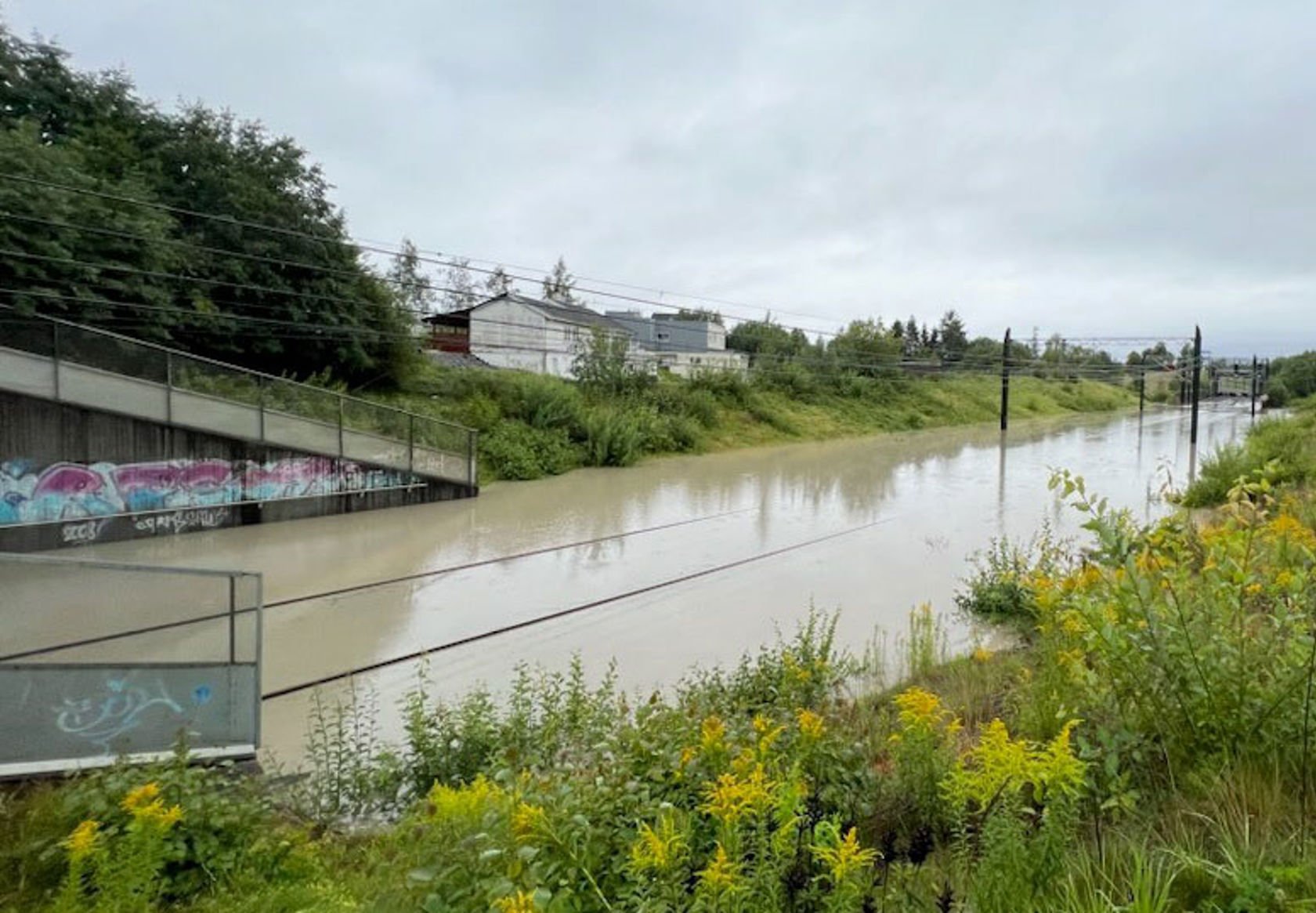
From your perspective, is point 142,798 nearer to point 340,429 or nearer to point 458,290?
point 340,429

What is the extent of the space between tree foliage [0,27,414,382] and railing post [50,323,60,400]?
165 inches

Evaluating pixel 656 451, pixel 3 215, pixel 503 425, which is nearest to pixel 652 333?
pixel 656 451

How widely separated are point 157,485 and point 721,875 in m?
11.8

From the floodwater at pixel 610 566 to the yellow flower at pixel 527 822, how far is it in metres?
3.33

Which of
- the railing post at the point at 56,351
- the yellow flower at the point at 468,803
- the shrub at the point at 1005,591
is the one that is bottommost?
the shrub at the point at 1005,591

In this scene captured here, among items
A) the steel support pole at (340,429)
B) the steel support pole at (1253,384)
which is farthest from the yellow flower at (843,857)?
the steel support pole at (1253,384)

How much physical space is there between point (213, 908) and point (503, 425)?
663 inches

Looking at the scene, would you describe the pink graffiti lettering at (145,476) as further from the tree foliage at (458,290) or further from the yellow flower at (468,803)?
the tree foliage at (458,290)

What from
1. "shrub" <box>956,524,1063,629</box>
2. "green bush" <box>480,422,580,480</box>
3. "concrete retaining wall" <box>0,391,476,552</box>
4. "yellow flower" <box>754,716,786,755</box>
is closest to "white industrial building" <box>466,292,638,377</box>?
"green bush" <box>480,422,580,480</box>

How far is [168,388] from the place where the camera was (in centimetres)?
1091

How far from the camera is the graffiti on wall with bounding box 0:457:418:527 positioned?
9430mm

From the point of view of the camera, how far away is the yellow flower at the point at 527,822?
6.97ft

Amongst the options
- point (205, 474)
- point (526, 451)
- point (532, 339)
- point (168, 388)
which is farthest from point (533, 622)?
point (532, 339)

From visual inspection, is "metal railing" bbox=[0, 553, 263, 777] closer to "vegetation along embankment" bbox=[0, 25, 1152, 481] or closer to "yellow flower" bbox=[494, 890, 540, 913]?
"yellow flower" bbox=[494, 890, 540, 913]
